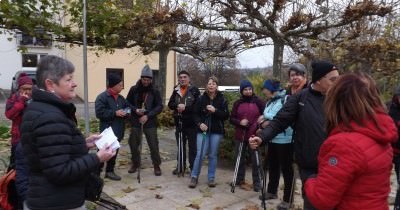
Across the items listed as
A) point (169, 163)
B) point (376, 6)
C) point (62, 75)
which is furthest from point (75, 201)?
point (376, 6)

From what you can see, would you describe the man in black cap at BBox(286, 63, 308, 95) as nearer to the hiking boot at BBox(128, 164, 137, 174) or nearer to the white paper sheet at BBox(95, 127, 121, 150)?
the white paper sheet at BBox(95, 127, 121, 150)

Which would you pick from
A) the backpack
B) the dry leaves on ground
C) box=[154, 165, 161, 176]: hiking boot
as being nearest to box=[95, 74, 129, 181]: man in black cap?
the dry leaves on ground

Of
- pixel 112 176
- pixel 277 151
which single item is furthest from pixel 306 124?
pixel 112 176

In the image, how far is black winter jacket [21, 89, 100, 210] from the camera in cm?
216

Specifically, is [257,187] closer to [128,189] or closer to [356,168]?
[128,189]

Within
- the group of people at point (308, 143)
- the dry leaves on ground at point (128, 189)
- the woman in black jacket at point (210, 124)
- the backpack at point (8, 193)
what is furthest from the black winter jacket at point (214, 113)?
the backpack at point (8, 193)

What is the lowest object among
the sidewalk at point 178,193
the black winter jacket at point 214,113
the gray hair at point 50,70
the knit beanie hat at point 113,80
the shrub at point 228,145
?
the sidewalk at point 178,193

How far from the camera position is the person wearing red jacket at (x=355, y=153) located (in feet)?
6.28

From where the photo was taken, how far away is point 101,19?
24.8ft

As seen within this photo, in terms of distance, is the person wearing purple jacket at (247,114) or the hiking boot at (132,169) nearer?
the person wearing purple jacket at (247,114)

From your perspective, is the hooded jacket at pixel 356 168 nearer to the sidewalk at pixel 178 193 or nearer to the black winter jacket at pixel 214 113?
the sidewalk at pixel 178 193

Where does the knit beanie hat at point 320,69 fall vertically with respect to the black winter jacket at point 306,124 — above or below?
above

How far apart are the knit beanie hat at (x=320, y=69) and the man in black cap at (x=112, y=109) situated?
3.43m

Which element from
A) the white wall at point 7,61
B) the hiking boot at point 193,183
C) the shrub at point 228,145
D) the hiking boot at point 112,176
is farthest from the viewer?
the white wall at point 7,61
